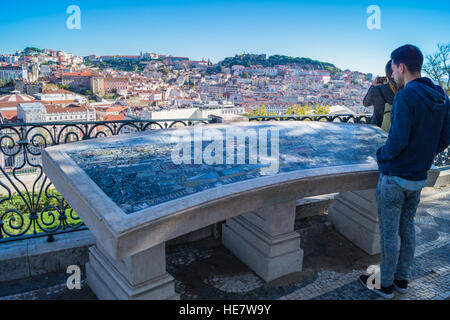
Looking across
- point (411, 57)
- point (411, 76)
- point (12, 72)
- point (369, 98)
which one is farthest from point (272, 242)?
point (12, 72)

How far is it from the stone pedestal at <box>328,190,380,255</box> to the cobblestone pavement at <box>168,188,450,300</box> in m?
0.09

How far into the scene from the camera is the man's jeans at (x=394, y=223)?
2797 mm

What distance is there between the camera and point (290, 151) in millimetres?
3334

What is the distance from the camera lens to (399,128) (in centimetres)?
260

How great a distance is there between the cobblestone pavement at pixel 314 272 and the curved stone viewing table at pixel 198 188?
147 mm

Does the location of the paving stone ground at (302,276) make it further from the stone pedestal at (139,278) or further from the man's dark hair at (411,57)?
the man's dark hair at (411,57)

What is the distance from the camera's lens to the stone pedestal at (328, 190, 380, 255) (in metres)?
3.85

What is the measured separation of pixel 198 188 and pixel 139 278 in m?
0.75

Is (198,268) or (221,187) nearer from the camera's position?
(221,187)

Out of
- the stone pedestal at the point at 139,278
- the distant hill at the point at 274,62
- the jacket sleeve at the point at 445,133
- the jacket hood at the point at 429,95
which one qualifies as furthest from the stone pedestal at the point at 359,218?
the distant hill at the point at 274,62

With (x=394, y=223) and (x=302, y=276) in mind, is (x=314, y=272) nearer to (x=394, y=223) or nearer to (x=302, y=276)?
(x=302, y=276)

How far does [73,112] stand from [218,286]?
72.2 m
